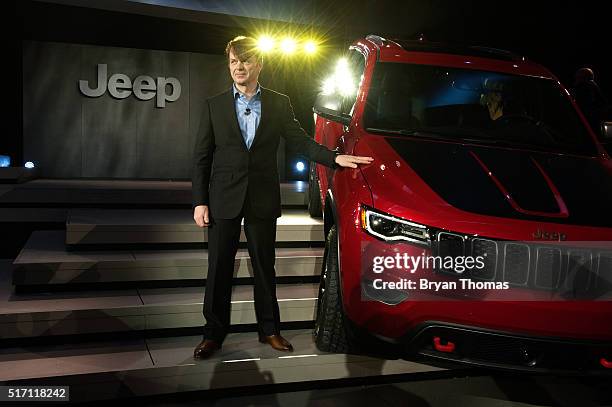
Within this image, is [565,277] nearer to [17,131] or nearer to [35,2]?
[35,2]

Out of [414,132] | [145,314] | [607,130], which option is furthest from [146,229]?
[607,130]

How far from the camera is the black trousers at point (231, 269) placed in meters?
3.91

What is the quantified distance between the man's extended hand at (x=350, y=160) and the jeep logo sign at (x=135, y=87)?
823 centimetres

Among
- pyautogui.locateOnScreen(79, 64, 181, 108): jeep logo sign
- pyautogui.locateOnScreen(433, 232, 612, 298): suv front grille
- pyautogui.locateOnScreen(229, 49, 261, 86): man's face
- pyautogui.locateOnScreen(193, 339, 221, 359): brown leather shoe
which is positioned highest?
pyautogui.locateOnScreen(79, 64, 181, 108): jeep logo sign

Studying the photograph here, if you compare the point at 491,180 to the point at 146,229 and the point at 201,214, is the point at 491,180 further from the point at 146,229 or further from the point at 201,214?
the point at 146,229

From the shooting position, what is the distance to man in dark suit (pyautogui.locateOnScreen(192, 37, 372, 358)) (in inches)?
152

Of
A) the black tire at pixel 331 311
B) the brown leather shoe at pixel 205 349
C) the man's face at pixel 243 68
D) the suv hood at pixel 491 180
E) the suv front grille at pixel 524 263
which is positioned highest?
the man's face at pixel 243 68

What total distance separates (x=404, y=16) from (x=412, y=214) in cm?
745

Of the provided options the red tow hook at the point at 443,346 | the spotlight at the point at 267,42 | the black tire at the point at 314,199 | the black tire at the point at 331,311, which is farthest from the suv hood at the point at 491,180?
the spotlight at the point at 267,42

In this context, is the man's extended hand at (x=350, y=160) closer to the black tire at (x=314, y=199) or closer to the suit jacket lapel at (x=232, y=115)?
the suit jacket lapel at (x=232, y=115)

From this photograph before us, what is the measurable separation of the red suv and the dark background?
20.5 ft

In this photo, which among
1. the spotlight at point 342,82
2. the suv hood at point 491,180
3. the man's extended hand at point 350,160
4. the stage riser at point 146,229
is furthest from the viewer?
the stage riser at point 146,229

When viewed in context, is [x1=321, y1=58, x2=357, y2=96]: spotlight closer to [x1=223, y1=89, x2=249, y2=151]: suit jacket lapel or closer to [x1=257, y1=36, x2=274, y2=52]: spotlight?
[x1=223, y1=89, x2=249, y2=151]: suit jacket lapel

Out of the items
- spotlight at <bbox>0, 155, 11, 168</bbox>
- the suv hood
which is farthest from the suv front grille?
spotlight at <bbox>0, 155, 11, 168</bbox>
